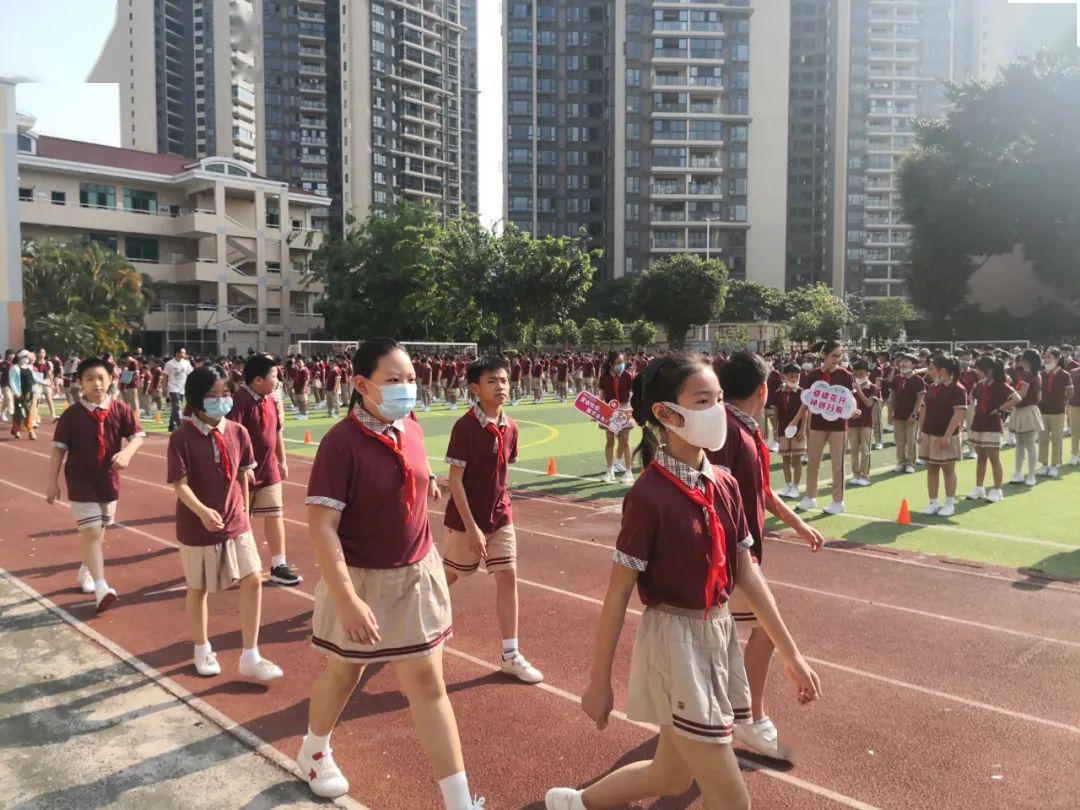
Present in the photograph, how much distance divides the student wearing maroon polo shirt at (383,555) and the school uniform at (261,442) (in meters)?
3.78

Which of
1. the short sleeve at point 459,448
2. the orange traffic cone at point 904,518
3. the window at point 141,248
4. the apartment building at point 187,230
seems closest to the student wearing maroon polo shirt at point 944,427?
the orange traffic cone at point 904,518

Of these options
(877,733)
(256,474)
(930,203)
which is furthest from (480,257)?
(877,733)

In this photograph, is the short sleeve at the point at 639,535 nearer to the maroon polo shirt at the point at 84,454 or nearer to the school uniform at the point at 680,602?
the school uniform at the point at 680,602

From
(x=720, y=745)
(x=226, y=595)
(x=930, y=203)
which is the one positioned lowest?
(x=226, y=595)

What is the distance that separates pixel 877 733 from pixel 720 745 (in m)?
2.21

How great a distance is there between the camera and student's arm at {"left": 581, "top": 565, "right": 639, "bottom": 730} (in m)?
2.94

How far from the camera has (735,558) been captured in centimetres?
317

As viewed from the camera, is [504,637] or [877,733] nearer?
[877,733]

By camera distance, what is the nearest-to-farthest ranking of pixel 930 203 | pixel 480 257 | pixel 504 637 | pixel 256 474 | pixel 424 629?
pixel 424 629 → pixel 504 637 → pixel 256 474 → pixel 480 257 → pixel 930 203

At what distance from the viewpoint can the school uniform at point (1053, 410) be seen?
13.7 metres

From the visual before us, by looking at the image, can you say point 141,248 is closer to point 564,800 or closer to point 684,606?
point 564,800

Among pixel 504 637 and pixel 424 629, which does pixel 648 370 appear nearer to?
pixel 424 629

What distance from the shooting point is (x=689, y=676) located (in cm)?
292

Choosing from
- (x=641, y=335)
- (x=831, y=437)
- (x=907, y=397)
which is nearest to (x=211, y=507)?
(x=831, y=437)
